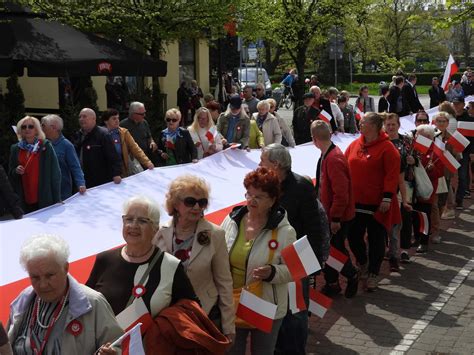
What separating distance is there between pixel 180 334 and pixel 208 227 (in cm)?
91

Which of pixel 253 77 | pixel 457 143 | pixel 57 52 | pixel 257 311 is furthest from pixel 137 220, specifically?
pixel 253 77

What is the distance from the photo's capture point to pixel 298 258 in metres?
5.12

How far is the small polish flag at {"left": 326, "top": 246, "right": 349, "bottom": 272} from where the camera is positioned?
808cm

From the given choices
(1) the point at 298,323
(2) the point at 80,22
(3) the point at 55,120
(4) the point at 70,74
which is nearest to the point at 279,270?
(1) the point at 298,323

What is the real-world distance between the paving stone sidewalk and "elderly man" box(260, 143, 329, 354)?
102 centimetres

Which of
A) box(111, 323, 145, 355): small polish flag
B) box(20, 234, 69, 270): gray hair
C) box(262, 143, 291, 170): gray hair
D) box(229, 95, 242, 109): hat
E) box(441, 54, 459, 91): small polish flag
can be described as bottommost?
box(111, 323, 145, 355): small polish flag

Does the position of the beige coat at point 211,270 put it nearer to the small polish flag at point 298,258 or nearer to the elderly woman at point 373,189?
the small polish flag at point 298,258

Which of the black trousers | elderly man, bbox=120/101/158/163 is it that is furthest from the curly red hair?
elderly man, bbox=120/101/158/163

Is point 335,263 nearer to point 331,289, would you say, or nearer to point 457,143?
point 331,289

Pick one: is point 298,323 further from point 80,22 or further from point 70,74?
point 80,22

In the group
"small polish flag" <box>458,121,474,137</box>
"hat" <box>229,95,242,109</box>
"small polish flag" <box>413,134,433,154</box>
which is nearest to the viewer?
"small polish flag" <box>413,134,433,154</box>

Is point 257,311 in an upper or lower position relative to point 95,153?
lower

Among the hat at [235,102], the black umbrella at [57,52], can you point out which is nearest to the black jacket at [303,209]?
the hat at [235,102]

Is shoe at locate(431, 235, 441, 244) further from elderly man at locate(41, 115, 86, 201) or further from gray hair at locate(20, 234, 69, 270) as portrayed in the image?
gray hair at locate(20, 234, 69, 270)
